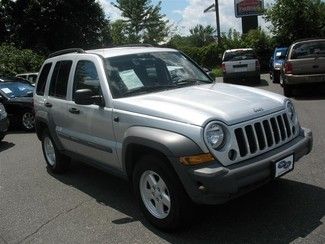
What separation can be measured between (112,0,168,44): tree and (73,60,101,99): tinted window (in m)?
62.6

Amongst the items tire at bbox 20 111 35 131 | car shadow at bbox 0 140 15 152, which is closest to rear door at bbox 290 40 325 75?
tire at bbox 20 111 35 131

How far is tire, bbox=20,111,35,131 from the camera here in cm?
1313

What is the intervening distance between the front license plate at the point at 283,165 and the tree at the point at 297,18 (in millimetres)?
26276

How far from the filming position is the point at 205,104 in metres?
4.86

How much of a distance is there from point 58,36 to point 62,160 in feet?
98.3

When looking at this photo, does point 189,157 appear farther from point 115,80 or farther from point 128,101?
point 115,80

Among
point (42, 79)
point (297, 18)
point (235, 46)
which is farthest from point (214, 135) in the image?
point (235, 46)

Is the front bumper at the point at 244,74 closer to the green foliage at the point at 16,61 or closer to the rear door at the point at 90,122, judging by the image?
the green foliage at the point at 16,61

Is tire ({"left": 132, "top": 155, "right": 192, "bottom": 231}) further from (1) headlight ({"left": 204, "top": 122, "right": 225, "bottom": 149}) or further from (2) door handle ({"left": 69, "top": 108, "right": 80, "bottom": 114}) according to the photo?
(2) door handle ({"left": 69, "top": 108, "right": 80, "bottom": 114})

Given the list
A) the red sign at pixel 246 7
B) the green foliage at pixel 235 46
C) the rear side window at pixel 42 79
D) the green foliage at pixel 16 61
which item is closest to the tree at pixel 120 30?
the red sign at pixel 246 7

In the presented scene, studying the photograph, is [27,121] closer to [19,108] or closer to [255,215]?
[19,108]

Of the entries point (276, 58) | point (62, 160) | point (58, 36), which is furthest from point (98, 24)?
point (62, 160)

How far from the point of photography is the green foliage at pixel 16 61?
1004 inches

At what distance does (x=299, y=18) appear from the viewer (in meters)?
29.6
